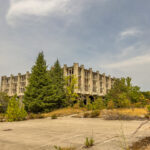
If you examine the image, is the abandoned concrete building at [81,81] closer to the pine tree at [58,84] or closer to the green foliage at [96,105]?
the pine tree at [58,84]

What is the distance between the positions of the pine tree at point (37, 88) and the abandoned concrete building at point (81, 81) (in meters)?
13.7

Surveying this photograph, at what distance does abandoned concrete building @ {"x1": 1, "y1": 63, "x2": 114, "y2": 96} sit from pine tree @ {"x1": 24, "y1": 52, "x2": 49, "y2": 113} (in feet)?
45.0

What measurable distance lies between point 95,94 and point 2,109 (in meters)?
25.9

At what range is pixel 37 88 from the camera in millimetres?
27516

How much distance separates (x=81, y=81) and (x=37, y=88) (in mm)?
17678

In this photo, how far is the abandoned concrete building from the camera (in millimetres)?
43125

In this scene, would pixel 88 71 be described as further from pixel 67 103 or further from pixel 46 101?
pixel 46 101

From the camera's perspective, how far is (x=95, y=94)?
4747cm

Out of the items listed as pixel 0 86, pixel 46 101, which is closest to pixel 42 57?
pixel 46 101

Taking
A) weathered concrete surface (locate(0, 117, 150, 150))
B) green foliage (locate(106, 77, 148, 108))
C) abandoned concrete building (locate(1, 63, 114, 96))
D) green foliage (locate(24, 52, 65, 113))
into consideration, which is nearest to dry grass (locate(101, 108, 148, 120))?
weathered concrete surface (locate(0, 117, 150, 150))

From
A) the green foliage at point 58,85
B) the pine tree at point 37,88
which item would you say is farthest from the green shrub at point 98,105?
the pine tree at point 37,88

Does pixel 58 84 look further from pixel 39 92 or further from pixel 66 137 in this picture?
pixel 66 137

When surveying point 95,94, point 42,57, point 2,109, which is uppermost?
point 42,57

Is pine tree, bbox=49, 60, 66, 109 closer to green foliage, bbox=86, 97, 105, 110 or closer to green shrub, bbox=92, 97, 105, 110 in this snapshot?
green foliage, bbox=86, 97, 105, 110
